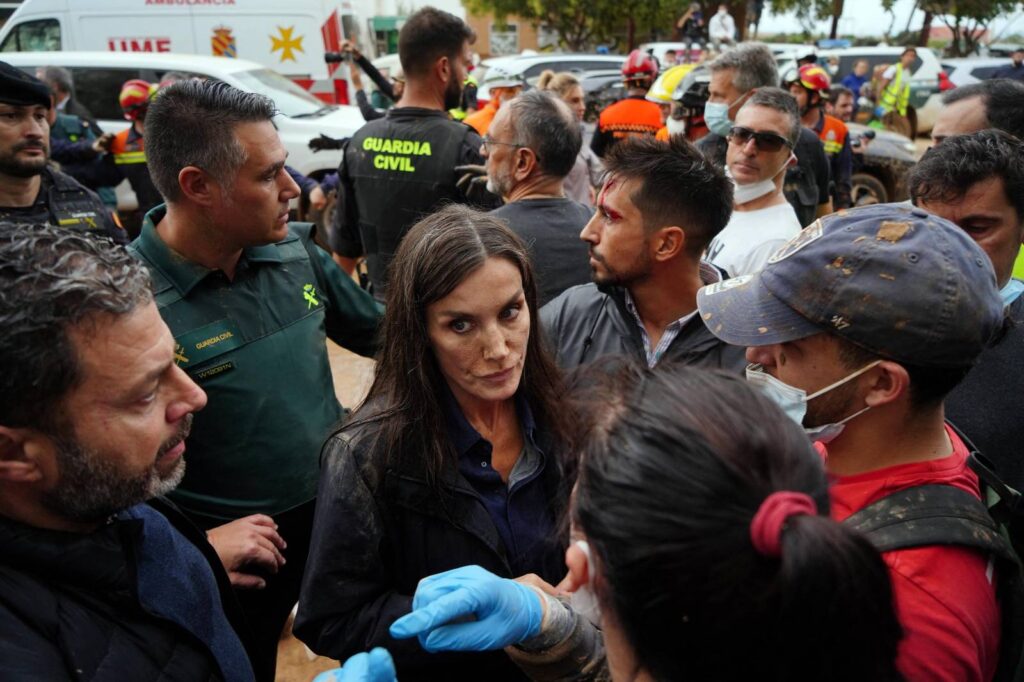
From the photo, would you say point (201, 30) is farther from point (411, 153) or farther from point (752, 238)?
point (752, 238)

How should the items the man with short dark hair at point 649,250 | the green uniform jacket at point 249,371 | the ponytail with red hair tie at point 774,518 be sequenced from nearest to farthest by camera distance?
the ponytail with red hair tie at point 774,518 → the green uniform jacket at point 249,371 → the man with short dark hair at point 649,250

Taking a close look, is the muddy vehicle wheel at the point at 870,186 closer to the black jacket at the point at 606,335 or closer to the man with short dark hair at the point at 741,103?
the man with short dark hair at the point at 741,103

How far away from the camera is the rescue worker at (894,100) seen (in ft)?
42.8

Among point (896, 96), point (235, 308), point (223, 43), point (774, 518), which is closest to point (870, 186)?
point (896, 96)

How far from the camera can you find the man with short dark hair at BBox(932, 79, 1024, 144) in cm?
312

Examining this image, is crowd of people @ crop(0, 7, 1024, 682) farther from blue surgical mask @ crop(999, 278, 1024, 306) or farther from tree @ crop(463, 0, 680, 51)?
tree @ crop(463, 0, 680, 51)

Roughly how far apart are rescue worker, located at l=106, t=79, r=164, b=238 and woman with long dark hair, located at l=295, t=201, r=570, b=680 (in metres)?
4.85

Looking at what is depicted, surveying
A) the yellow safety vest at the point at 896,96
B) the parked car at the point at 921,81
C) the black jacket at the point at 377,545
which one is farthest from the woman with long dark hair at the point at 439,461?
the parked car at the point at 921,81

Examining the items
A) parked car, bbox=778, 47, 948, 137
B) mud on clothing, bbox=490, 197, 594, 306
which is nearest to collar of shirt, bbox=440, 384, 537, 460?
mud on clothing, bbox=490, 197, 594, 306

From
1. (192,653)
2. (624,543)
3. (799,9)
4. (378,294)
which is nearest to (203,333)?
(192,653)

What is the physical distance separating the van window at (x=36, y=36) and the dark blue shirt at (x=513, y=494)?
36.3ft

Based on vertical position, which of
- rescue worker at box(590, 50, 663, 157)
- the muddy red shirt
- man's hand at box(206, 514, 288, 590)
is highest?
rescue worker at box(590, 50, 663, 157)

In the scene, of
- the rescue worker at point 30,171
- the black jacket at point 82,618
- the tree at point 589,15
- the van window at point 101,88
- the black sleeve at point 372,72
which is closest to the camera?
the black jacket at point 82,618

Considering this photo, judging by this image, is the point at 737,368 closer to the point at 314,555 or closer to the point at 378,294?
Result: the point at 314,555
